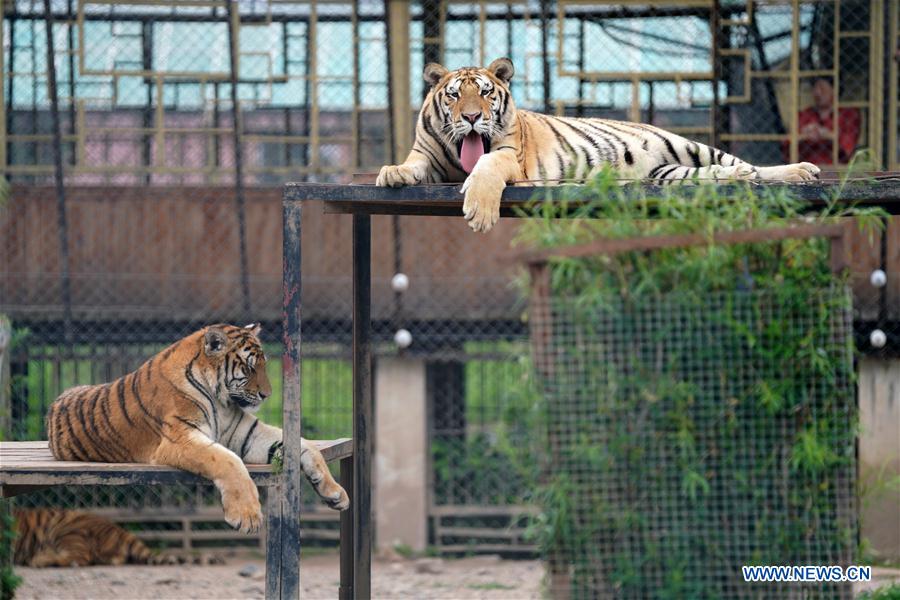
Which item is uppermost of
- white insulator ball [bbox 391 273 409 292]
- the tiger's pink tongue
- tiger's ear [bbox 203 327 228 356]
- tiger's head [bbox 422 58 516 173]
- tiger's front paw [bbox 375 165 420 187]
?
tiger's head [bbox 422 58 516 173]

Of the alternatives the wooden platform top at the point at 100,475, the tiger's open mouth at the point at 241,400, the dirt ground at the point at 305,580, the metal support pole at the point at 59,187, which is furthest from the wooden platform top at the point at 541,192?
the metal support pole at the point at 59,187

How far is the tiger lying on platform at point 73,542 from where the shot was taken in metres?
8.03

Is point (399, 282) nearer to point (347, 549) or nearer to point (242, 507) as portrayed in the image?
point (347, 549)

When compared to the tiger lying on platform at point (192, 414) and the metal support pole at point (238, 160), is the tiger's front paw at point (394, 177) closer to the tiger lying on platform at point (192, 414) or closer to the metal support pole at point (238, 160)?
the tiger lying on platform at point (192, 414)

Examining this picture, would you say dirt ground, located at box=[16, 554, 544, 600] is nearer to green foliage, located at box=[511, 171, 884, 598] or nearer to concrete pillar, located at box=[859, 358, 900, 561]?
concrete pillar, located at box=[859, 358, 900, 561]

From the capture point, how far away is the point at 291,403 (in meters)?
4.01

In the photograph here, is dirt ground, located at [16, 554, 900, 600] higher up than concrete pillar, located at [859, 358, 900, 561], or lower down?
lower down

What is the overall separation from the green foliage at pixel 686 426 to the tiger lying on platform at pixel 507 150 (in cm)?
64

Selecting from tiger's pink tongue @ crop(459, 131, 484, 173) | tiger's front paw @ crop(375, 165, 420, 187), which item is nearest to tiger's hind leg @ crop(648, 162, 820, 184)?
tiger's pink tongue @ crop(459, 131, 484, 173)

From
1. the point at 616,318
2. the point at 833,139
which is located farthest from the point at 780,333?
the point at 833,139

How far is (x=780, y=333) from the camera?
3.36m

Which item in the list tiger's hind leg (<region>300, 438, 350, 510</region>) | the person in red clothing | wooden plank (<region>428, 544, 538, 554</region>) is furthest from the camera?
wooden plank (<region>428, 544, 538, 554</region>)

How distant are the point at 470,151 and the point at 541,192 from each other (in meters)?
0.50

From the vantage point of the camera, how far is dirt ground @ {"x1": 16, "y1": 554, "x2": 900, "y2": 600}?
717 centimetres
